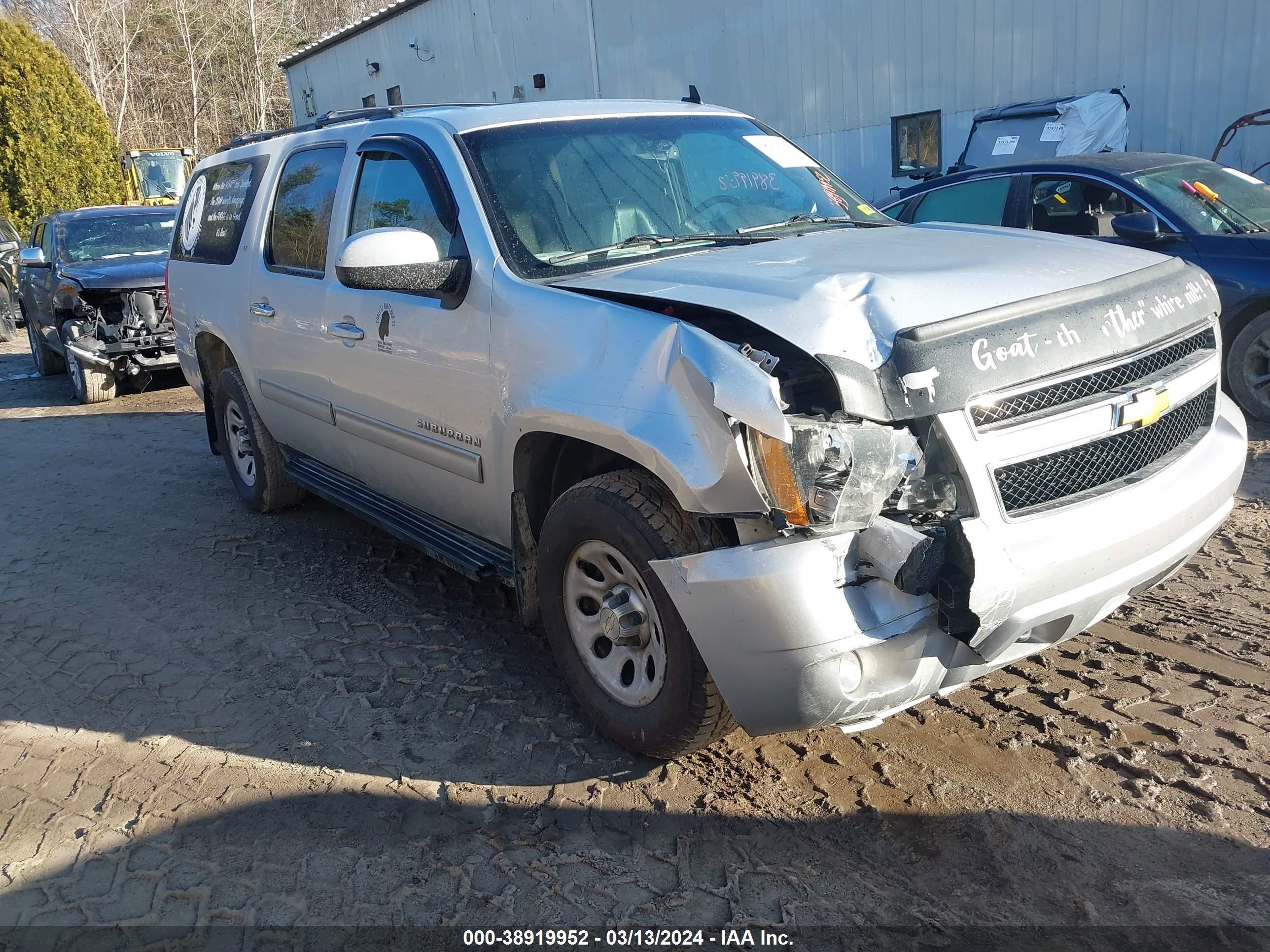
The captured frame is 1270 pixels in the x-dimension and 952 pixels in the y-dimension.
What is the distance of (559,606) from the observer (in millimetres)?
3445

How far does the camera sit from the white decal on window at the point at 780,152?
4484mm

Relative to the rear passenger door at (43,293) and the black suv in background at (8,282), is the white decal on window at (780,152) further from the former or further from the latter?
the black suv in background at (8,282)

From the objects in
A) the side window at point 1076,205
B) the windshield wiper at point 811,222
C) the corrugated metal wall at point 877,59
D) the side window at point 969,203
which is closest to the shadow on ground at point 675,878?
the windshield wiper at point 811,222

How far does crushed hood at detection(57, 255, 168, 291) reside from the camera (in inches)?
413

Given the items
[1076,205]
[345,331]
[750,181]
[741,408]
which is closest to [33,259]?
[345,331]

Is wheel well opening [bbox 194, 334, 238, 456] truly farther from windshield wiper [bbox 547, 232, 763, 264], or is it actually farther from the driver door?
windshield wiper [bbox 547, 232, 763, 264]

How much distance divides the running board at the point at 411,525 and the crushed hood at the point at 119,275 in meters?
6.12

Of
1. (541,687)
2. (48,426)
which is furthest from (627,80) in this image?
(541,687)

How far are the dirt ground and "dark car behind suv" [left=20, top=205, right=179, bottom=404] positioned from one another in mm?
6384

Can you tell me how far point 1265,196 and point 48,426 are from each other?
9.87m

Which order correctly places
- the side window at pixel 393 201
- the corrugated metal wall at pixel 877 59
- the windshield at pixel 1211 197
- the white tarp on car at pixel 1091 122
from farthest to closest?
the white tarp on car at pixel 1091 122, the corrugated metal wall at pixel 877 59, the windshield at pixel 1211 197, the side window at pixel 393 201

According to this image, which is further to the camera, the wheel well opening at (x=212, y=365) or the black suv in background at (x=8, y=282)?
the black suv in background at (x=8, y=282)

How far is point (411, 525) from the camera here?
4383 millimetres

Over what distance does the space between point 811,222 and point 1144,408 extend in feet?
5.23
